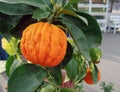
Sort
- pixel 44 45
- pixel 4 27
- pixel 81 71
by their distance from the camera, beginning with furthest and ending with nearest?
pixel 81 71
pixel 4 27
pixel 44 45

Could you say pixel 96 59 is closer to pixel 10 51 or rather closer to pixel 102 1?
pixel 10 51

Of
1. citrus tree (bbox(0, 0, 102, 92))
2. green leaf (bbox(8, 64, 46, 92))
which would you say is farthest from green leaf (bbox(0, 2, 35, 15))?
green leaf (bbox(8, 64, 46, 92))

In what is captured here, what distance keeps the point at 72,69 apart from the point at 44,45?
21 cm

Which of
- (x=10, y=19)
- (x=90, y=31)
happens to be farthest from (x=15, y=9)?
(x=90, y=31)

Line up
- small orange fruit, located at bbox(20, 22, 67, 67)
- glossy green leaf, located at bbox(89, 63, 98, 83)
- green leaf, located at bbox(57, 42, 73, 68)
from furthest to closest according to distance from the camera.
Result: glossy green leaf, located at bbox(89, 63, 98, 83)
green leaf, located at bbox(57, 42, 73, 68)
small orange fruit, located at bbox(20, 22, 67, 67)

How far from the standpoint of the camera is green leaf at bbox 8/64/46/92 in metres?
0.50

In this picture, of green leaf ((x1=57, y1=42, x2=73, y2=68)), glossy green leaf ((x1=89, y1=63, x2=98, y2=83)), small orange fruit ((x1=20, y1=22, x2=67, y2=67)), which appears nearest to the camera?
small orange fruit ((x1=20, y1=22, x2=67, y2=67))

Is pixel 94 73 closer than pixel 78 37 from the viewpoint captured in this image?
Answer: No

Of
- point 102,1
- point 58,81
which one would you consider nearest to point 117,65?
point 102,1

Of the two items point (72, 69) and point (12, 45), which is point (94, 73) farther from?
point (12, 45)

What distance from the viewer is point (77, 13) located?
492 mm

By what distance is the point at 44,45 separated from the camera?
43cm

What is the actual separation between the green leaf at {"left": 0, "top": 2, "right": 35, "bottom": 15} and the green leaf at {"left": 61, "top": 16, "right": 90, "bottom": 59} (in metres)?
0.06

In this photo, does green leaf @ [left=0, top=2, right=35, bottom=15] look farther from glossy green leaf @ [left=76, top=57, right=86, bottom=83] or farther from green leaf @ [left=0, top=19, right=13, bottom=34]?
glossy green leaf @ [left=76, top=57, right=86, bottom=83]
